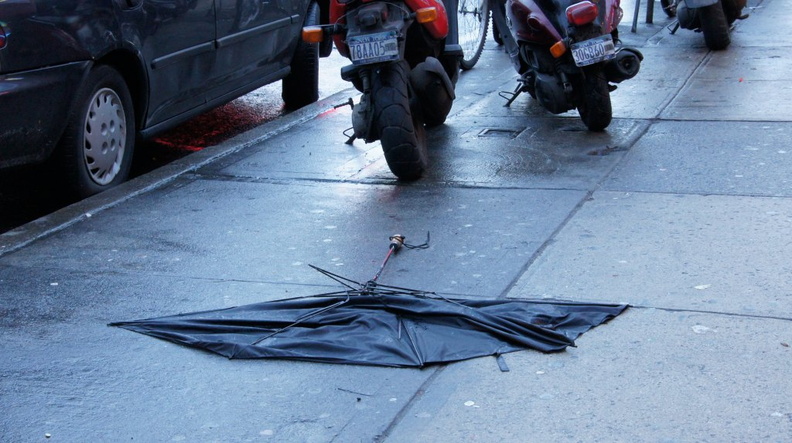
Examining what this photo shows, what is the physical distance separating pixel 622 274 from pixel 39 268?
2.69 meters

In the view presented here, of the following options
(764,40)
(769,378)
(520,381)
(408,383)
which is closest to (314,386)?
(408,383)

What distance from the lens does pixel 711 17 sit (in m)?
10.2

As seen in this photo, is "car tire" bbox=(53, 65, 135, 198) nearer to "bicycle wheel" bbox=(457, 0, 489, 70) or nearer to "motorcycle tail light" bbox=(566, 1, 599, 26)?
"motorcycle tail light" bbox=(566, 1, 599, 26)

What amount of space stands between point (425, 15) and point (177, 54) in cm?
171

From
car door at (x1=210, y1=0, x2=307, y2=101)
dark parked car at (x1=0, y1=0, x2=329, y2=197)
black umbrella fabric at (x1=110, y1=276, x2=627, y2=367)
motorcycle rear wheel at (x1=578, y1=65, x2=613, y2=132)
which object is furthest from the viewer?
car door at (x1=210, y1=0, x2=307, y2=101)

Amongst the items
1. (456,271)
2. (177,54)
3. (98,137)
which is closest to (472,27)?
(177,54)

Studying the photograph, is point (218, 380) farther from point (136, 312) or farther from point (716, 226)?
point (716, 226)

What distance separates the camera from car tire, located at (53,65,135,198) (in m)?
6.27

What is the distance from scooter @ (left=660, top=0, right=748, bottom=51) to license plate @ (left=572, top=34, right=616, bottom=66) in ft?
11.2

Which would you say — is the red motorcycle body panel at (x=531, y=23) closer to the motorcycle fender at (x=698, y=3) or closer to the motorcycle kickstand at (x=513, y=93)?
the motorcycle kickstand at (x=513, y=93)

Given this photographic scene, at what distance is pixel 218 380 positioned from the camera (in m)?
3.97

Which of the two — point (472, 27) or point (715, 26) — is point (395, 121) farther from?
point (715, 26)

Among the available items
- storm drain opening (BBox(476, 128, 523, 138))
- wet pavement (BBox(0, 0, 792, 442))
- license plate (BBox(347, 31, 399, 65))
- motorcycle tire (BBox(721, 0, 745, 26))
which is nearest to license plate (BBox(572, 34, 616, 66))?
wet pavement (BBox(0, 0, 792, 442))

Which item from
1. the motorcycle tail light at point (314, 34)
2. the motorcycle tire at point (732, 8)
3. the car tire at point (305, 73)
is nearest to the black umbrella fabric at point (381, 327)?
the motorcycle tail light at point (314, 34)
